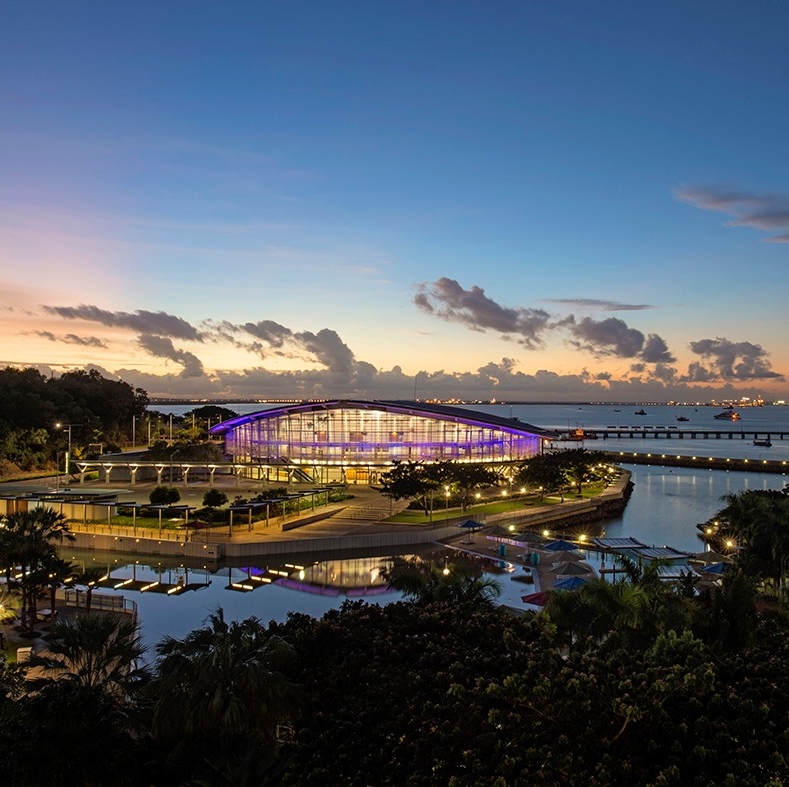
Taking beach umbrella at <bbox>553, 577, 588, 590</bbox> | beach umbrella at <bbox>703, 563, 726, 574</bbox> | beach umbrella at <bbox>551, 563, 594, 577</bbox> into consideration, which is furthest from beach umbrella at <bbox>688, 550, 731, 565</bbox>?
beach umbrella at <bbox>553, 577, 588, 590</bbox>

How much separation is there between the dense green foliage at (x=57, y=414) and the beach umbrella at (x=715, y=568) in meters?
66.3

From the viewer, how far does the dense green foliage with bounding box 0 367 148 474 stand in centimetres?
7812

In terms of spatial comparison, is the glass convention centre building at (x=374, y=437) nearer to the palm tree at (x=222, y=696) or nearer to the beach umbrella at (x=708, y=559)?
the beach umbrella at (x=708, y=559)

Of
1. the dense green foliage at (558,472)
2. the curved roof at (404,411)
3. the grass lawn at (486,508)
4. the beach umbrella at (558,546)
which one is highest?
the curved roof at (404,411)

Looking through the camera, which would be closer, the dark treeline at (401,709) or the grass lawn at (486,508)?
the dark treeline at (401,709)

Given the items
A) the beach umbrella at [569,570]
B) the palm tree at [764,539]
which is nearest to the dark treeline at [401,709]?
the beach umbrella at [569,570]

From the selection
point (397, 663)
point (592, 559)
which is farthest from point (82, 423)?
point (397, 663)

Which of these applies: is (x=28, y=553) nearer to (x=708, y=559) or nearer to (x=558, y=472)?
(x=708, y=559)

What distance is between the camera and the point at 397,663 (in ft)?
45.5

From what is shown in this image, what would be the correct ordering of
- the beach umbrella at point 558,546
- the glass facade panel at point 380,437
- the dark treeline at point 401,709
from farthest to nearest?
the glass facade panel at point 380,437 < the beach umbrella at point 558,546 < the dark treeline at point 401,709

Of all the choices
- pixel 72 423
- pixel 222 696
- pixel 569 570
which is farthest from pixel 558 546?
pixel 72 423

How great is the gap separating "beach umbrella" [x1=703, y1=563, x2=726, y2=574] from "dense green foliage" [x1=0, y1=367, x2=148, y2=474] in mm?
66326

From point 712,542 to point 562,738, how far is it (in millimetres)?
42299

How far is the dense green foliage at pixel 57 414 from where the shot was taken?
7812 centimetres
